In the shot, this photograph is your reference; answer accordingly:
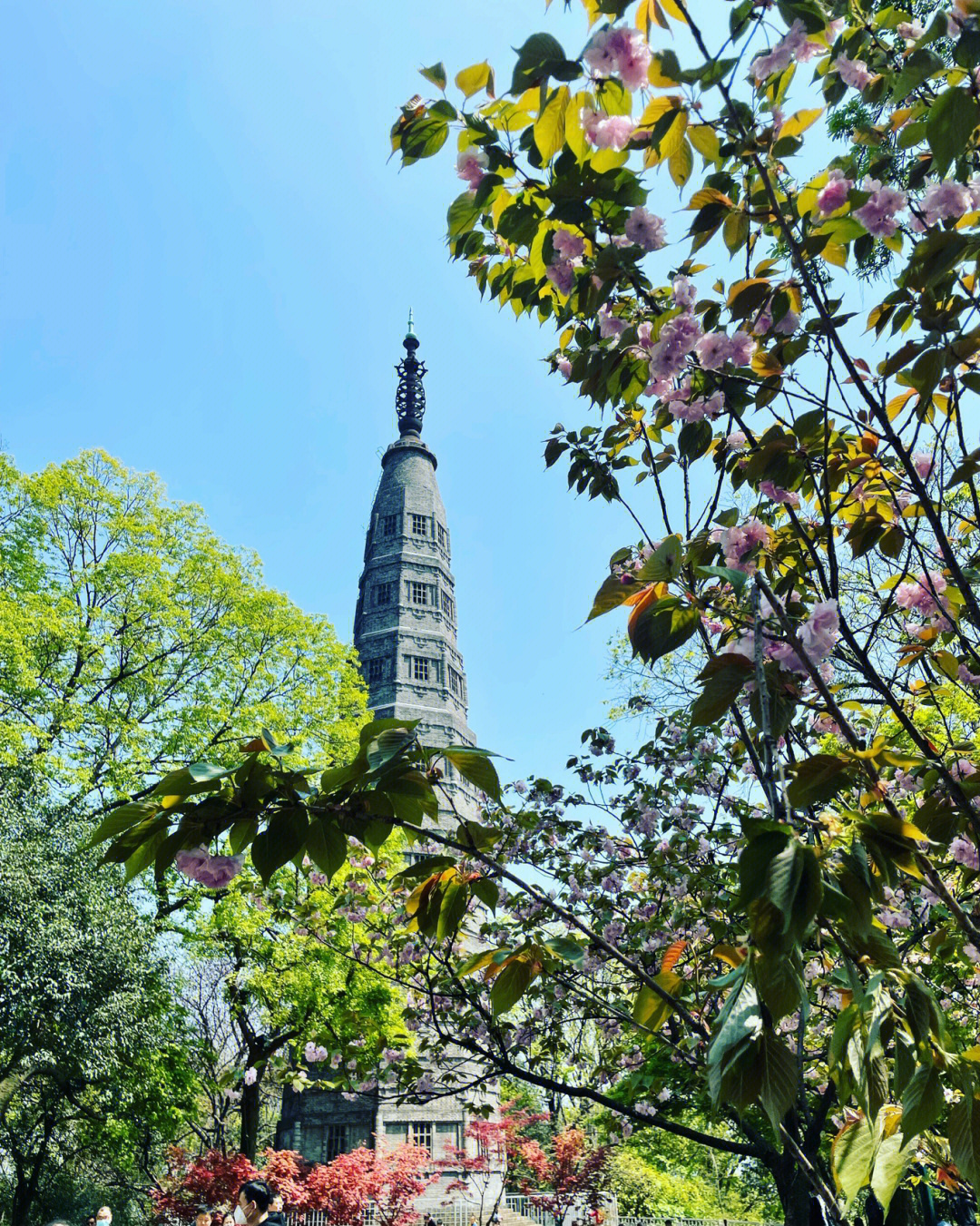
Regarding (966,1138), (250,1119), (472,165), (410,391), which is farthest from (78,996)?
(410,391)

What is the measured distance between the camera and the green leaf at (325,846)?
50.1 inches

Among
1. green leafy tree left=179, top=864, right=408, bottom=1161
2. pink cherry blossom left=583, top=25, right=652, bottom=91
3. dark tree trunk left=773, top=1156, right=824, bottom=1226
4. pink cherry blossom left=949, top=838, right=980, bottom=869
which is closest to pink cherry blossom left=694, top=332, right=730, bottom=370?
pink cherry blossom left=583, top=25, right=652, bottom=91

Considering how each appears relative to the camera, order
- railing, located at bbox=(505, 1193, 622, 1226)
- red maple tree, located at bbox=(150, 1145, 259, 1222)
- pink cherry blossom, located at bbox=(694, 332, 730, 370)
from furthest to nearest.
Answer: railing, located at bbox=(505, 1193, 622, 1226) → red maple tree, located at bbox=(150, 1145, 259, 1222) → pink cherry blossom, located at bbox=(694, 332, 730, 370)

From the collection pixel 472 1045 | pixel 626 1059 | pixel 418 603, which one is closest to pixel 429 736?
pixel 418 603

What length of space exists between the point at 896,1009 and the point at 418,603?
4109 cm

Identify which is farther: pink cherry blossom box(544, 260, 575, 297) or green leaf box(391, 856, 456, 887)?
pink cherry blossom box(544, 260, 575, 297)

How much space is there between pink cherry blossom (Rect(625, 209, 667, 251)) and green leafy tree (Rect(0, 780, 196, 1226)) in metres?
12.0

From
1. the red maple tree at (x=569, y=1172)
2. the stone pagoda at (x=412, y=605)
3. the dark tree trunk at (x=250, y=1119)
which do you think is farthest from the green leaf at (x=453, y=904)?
the stone pagoda at (x=412, y=605)

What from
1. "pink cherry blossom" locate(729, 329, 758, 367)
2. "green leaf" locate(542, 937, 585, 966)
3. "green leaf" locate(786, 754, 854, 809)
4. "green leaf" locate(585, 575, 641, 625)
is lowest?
"green leaf" locate(542, 937, 585, 966)

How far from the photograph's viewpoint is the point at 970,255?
5.00ft

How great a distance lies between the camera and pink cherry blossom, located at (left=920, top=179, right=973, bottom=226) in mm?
1924

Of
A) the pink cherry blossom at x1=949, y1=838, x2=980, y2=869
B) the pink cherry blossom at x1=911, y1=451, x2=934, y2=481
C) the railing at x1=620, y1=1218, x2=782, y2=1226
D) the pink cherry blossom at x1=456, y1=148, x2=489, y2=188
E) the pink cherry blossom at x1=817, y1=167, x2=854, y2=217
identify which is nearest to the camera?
the pink cherry blossom at x1=456, y1=148, x2=489, y2=188

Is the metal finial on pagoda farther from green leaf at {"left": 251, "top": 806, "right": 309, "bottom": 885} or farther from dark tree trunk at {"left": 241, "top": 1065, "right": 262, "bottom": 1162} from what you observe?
green leaf at {"left": 251, "top": 806, "right": 309, "bottom": 885}

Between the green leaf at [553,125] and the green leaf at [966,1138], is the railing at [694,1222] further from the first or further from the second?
the green leaf at [553,125]
